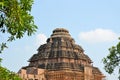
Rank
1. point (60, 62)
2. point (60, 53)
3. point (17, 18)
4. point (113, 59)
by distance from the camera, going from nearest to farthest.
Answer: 1. point (17, 18)
2. point (113, 59)
3. point (60, 62)
4. point (60, 53)

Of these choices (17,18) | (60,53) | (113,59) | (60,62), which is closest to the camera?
(17,18)

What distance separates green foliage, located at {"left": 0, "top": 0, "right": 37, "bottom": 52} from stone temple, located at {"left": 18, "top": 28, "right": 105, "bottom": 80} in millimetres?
58049

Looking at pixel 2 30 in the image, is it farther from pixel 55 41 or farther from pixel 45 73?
pixel 55 41

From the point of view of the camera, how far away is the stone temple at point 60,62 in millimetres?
74375

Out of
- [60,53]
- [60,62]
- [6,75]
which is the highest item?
[60,53]

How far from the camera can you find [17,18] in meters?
13.0

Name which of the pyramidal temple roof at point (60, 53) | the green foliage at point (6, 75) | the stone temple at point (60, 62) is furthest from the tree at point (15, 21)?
the pyramidal temple roof at point (60, 53)

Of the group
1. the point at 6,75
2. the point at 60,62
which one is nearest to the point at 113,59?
the point at 6,75

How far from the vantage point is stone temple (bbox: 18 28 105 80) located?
7438 centimetres

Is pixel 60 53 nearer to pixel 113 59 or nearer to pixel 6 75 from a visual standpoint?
pixel 113 59

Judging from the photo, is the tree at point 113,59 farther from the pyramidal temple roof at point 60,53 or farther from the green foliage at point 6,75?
the pyramidal temple roof at point 60,53

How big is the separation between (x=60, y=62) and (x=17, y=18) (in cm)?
6441

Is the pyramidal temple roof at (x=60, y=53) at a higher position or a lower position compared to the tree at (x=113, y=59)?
higher

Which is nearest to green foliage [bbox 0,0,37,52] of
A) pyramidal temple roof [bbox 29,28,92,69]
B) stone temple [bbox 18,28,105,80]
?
stone temple [bbox 18,28,105,80]
